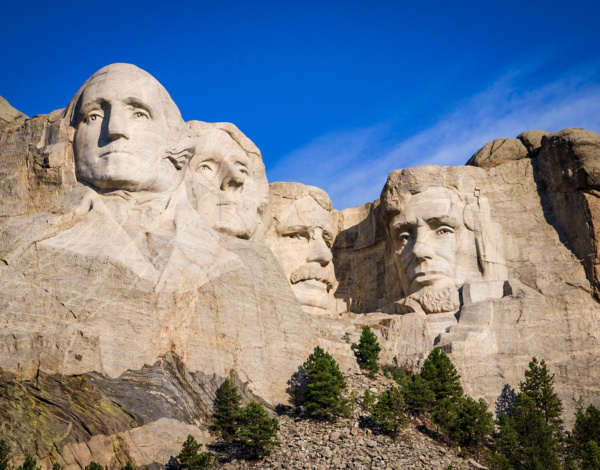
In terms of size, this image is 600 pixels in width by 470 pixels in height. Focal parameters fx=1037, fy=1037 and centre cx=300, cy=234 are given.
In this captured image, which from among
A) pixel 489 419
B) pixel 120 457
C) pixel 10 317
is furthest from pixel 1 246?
pixel 489 419

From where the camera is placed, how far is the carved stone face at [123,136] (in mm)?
23391

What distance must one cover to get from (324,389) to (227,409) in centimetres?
209

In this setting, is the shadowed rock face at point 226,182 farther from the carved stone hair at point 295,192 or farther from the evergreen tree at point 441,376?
the evergreen tree at point 441,376

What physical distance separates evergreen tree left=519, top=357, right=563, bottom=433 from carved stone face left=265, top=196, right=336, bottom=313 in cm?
736

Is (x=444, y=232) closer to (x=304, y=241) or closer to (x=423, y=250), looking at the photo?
(x=423, y=250)

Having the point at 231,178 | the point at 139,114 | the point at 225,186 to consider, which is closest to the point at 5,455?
the point at 139,114

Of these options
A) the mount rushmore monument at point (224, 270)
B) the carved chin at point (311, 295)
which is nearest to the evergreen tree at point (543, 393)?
the mount rushmore monument at point (224, 270)

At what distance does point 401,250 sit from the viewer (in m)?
28.4

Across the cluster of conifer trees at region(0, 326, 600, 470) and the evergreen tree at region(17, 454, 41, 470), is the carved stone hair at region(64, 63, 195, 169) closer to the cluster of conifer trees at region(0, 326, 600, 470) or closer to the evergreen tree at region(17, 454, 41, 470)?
the cluster of conifer trees at region(0, 326, 600, 470)

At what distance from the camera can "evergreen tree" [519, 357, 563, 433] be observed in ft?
73.9

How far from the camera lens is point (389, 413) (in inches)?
814

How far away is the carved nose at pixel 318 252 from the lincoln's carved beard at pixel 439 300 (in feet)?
11.3

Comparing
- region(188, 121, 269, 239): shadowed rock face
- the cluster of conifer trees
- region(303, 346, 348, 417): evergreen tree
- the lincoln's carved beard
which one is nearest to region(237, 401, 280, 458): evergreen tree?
the cluster of conifer trees

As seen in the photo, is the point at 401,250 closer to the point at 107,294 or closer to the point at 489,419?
the point at 489,419
